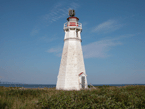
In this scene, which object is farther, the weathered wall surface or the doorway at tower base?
the doorway at tower base

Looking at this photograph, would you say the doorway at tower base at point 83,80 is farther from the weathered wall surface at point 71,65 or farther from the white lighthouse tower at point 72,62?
the weathered wall surface at point 71,65

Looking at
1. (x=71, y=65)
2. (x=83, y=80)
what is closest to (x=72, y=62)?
(x=71, y=65)

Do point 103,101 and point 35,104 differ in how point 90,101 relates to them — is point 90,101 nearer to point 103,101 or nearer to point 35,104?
point 103,101

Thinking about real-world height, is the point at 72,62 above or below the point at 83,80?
above

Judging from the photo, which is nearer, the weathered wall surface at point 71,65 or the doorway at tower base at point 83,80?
the weathered wall surface at point 71,65

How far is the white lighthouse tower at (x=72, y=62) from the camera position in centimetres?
2173

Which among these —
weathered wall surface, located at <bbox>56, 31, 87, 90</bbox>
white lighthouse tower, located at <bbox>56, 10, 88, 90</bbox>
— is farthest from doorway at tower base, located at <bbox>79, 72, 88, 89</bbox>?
weathered wall surface, located at <bbox>56, 31, 87, 90</bbox>

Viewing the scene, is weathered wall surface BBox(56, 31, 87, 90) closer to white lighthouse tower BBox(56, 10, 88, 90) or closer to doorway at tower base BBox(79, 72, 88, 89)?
white lighthouse tower BBox(56, 10, 88, 90)

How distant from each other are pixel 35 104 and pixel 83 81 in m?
13.2

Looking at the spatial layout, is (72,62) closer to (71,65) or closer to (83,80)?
(71,65)

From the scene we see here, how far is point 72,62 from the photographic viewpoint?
2248 cm

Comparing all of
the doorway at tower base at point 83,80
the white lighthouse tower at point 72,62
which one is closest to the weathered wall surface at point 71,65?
the white lighthouse tower at point 72,62

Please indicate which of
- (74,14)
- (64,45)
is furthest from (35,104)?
(74,14)

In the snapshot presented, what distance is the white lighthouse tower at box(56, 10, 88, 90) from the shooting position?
71.3 ft
